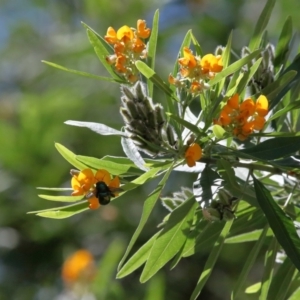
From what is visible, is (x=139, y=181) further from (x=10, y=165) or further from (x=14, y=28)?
(x=14, y=28)

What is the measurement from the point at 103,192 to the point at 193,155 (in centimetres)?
17

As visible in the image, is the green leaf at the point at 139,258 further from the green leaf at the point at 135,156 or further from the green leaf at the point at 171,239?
the green leaf at the point at 135,156

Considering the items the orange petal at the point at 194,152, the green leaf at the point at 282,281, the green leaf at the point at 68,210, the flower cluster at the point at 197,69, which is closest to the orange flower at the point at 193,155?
the orange petal at the point at 194,152

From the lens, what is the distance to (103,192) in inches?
44.4

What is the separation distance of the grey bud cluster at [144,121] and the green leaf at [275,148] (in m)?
0.14

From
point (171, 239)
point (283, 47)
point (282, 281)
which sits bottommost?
point (282, 281)

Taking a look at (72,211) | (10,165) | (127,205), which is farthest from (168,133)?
(10,165)

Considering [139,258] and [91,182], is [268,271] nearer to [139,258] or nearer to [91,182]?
[139,258]

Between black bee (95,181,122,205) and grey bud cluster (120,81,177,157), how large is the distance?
4.1 inches

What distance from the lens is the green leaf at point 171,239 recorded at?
3.96 feet

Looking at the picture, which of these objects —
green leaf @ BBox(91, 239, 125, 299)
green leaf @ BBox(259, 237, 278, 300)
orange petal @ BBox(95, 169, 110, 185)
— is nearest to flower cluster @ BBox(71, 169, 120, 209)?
orange petal @ BBox(95, 169, 110, 185)

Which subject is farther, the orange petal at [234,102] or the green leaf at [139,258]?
the green leaf at [139,258]

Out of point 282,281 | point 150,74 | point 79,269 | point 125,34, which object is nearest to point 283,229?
point 282,281

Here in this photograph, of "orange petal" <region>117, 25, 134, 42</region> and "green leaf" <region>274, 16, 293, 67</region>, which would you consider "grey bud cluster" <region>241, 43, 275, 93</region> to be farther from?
"orange petal" <region>117, 25, 134, 42</region>
